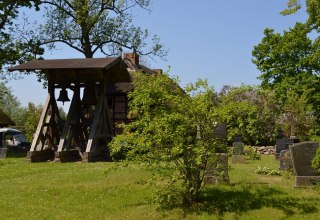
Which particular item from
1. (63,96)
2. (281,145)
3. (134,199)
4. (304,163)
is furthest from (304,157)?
(63,96)

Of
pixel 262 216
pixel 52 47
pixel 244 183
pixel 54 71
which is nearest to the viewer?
pixel 262 216

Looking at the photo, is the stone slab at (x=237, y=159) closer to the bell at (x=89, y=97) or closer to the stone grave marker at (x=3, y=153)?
the bell at (x=89, y=97)

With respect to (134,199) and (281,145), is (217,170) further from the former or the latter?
(281,145)

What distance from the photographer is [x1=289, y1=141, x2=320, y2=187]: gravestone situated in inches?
462

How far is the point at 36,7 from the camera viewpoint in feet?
→ 97.2

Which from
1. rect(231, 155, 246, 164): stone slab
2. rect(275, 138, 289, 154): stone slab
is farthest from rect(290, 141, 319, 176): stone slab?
rect(275, 138, 289, 154): stone slab

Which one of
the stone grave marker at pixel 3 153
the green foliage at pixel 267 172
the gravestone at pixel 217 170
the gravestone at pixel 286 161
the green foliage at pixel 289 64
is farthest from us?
the green foliage at pixel 289 64

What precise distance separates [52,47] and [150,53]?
8365 mm

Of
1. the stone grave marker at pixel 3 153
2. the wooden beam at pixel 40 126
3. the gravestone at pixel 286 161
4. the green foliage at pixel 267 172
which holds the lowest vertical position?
the green foliage at pixel 267 172

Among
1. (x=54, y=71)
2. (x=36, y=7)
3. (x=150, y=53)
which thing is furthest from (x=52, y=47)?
(x=54, y=71)

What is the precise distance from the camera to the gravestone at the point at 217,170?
10.4 metres

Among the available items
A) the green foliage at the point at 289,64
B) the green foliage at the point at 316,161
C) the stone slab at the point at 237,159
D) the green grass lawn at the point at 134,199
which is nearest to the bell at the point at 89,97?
the stone slab at the point at 237,159

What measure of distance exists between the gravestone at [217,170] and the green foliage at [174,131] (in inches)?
14.7

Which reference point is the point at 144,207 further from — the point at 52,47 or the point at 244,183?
the point at 52,47
